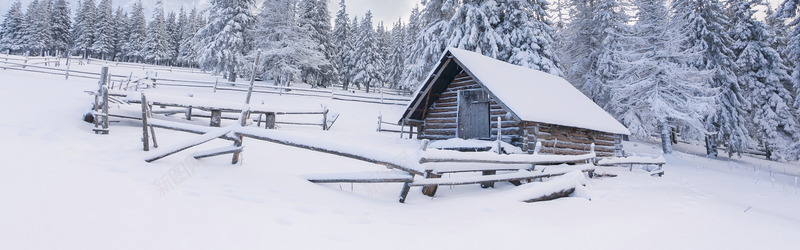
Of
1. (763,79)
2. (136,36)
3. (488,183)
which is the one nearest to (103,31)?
(136,36)

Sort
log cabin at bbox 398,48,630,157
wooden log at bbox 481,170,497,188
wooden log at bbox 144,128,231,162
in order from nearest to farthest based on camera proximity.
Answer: wooden log at bbox 144,128,231,162 < wooden log at bbox 481,170,497,188 < log cabin at bbox 398,48,630,157

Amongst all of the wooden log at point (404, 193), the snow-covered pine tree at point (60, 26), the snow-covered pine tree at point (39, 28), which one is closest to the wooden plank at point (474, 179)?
Answer: the wooden log at point (404, 193)

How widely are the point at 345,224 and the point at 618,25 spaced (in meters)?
24.3

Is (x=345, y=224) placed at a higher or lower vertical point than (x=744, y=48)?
lower

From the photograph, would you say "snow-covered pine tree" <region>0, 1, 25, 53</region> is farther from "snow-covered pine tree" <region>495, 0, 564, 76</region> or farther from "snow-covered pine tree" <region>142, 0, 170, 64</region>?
"snow-covered pine tree" <region>495, 0, 564, 76</region>

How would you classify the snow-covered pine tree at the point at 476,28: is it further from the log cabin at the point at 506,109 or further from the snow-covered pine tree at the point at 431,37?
the log cabin at the point at 506,109

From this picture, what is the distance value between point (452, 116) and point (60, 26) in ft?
247

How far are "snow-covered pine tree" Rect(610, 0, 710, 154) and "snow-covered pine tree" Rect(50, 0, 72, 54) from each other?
80455 mm

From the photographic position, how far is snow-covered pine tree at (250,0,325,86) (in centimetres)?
3112

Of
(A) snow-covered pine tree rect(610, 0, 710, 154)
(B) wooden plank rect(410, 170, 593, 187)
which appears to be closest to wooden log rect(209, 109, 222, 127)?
(B) wooden plank rect(410, 170, 593, 187)

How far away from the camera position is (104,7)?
2344 inches

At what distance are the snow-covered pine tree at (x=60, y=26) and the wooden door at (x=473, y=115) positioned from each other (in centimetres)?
7526

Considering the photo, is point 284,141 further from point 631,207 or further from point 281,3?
point 281,3

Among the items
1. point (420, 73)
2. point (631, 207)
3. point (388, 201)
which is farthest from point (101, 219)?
point (420, 73)
